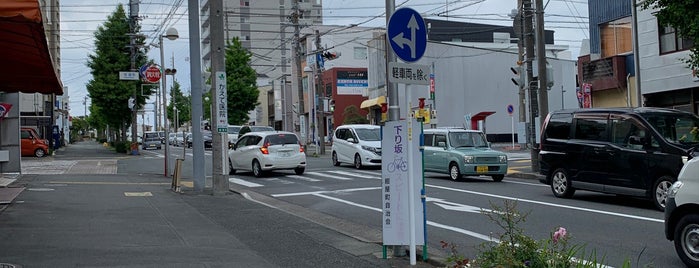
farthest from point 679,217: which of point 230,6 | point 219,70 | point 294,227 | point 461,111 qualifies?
point 230,6

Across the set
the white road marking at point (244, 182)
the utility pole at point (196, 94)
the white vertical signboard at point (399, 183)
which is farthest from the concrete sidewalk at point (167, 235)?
the white road marking at point (244, 182)

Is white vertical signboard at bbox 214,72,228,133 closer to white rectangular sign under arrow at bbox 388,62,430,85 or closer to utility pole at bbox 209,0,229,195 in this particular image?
utility pole at bbox 209,0,229,195

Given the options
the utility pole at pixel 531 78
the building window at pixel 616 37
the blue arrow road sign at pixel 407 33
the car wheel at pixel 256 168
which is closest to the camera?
the blue arrow road sign at pixel 407 33

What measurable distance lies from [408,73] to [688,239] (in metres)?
3.67

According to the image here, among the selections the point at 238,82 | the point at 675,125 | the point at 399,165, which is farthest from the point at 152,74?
the point at 238,82

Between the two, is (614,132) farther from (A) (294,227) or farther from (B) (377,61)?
(B) (377,61)

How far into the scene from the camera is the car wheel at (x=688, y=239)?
685 cm

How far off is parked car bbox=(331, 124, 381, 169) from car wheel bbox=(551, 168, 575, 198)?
9.75 m

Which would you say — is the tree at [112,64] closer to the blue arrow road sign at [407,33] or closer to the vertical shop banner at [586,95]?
the vertical shop banner at [586,95]

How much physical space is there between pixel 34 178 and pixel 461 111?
32.6 metres

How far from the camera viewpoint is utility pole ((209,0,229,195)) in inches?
627

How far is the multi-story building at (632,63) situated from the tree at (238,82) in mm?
32942

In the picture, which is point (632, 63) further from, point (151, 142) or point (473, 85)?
point (151, 142)

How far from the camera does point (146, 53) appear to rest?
148 ft
